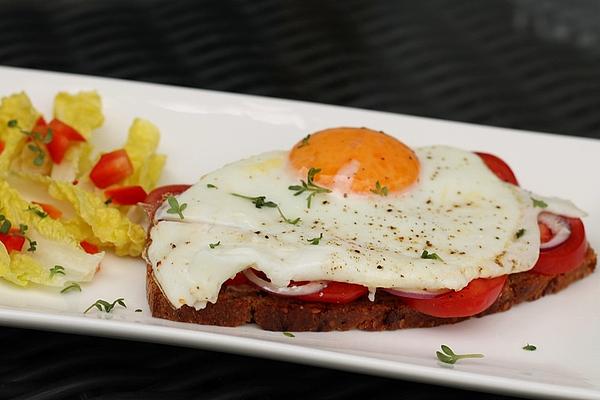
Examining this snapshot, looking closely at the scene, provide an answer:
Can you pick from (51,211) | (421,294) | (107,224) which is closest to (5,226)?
(51,211)

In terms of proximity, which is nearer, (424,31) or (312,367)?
(312,367)

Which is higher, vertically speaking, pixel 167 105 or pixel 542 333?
pixel 167 105

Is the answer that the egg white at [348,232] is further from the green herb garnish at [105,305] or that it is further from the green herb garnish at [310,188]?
the green herb garnish at [105,305]

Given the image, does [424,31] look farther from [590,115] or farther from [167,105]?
[167,105]

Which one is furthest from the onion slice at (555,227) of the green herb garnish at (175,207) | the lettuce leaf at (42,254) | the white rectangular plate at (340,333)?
the lettuce leaf at (42,254)

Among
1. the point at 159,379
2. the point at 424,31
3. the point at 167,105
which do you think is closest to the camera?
the point at 159,379

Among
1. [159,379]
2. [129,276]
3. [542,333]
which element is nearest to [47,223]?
[129,276]

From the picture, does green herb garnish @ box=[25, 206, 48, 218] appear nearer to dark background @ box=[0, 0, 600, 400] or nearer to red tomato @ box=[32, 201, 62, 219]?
red tomato @ box=[32, 201, 62, 219]

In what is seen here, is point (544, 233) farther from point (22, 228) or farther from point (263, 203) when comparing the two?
point (22, 228)
